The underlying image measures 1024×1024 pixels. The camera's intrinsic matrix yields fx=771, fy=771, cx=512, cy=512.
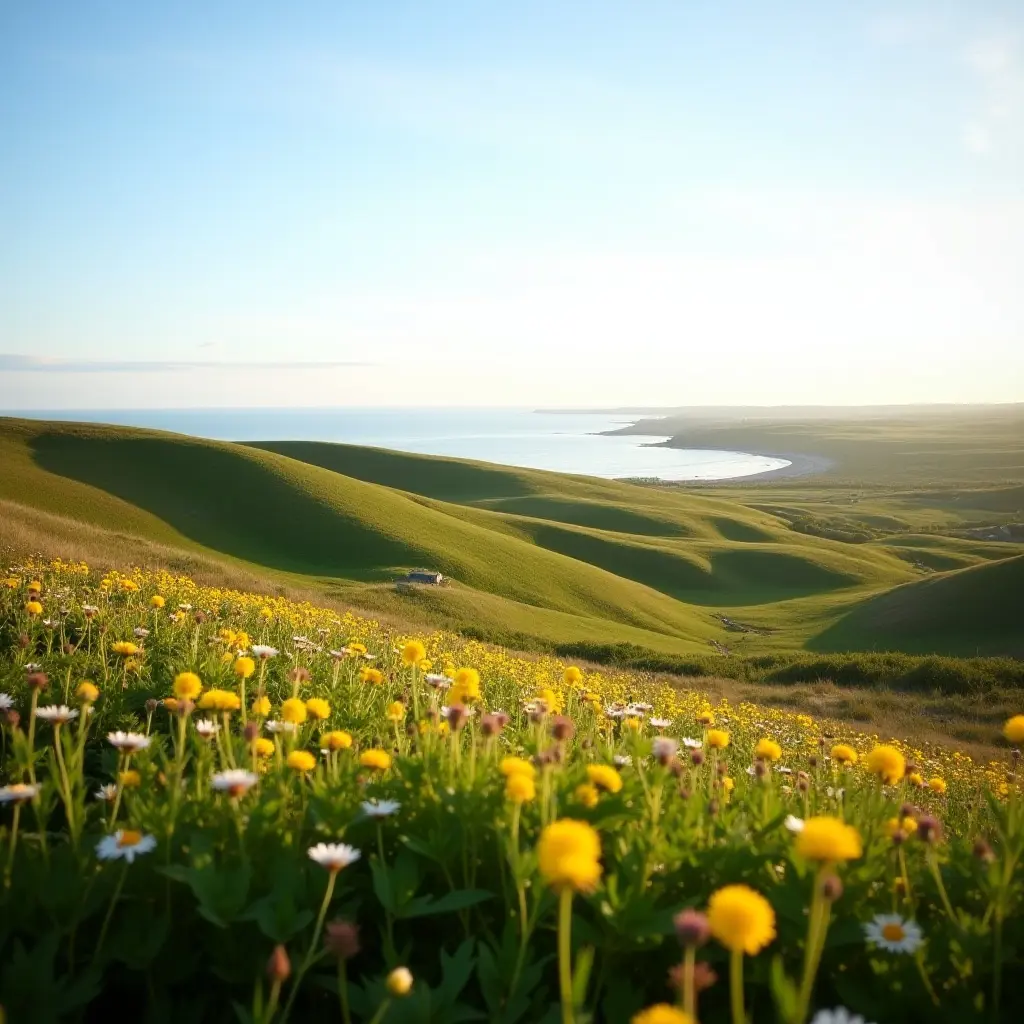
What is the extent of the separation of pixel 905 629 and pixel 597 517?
1689 inches

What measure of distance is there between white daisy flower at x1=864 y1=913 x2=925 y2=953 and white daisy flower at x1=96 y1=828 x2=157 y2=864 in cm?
257

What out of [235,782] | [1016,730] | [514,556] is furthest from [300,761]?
[514,556]

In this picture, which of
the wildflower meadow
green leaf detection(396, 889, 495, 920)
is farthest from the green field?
green leaf detection(396, 889, 495, 920)

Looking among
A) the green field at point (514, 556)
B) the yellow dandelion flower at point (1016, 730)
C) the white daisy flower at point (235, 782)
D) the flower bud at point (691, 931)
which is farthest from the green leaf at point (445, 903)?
the green field at point (514, 556)

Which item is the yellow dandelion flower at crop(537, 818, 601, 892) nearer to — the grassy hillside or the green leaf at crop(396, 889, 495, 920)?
the green leaf at crop(396, 889, 495, 920)

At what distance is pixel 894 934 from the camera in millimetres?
2641

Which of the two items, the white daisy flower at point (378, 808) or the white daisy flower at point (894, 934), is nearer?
the white daisy flower at point (894, 934)

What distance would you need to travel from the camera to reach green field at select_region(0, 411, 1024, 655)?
4297 centimetres

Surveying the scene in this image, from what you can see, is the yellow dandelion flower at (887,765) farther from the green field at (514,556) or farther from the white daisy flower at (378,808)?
the green field at (514,556)

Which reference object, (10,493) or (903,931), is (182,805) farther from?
(10,493)

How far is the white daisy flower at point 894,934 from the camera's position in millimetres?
2553

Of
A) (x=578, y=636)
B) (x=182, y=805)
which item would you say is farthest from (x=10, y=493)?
(x=182, y=805)

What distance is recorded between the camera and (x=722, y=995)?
292 centimetres

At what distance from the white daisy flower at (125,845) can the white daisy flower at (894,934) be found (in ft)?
8.44
